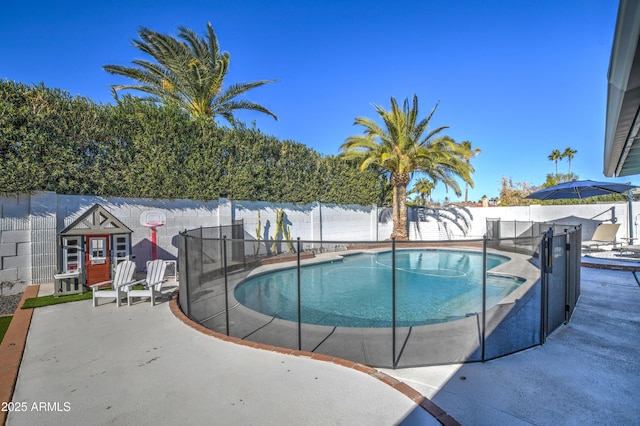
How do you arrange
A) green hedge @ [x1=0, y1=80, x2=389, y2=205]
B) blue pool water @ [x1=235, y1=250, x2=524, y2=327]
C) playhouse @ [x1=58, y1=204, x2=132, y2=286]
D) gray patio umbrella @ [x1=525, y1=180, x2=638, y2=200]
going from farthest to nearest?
gray patio umbrella @ [x1=525, y1=180, x2=638, y2=200] → green hedge @ [x1=0, y1=80, x2=389, y2=205] → playhouse @ [x1=58, y1=204, x2=132, y2=286] → blue pool water @ [x1=235, y1=250, x2=524, y2=327]

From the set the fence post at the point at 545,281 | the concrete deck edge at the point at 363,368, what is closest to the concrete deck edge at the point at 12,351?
the concrete deck edge at the point at 363,368

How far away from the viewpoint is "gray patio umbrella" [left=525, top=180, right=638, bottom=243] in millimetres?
12953

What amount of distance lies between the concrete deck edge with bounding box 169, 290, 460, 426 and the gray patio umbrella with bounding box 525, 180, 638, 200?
576 inches

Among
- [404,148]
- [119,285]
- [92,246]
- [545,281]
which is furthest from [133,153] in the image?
[404,148]

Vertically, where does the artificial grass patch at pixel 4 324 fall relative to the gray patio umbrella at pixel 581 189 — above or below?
below

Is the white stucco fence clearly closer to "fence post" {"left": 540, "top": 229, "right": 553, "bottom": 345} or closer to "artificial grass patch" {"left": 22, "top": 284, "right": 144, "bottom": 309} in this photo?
"artificial grass patch" {"left": 22, "top": 284, "right": 144, "bottom": 309}

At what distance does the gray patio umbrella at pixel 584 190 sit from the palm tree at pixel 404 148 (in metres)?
3.68

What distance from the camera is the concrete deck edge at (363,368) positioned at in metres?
2.72

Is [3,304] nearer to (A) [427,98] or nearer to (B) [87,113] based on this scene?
(B) [87,113]

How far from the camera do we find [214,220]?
12.4 meters

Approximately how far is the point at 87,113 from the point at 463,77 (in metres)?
16.9

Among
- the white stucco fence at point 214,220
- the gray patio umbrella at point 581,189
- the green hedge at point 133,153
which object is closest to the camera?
the green hedge at point 133,153

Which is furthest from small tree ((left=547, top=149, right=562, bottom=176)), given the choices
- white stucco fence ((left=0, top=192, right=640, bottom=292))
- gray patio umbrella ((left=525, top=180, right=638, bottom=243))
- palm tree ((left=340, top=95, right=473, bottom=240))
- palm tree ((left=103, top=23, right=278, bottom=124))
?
palm tree ((left=103, top=23, right=278, bottom=124))

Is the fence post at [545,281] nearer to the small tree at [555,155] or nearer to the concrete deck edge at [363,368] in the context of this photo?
the concrete deck edge at [363,368]
